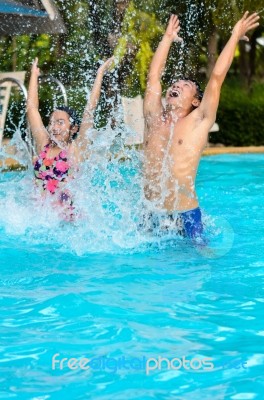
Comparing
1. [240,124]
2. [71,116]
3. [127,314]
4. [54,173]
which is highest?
[71,116]

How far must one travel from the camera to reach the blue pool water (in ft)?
12.5

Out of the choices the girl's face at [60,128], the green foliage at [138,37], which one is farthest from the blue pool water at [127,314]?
the green foliage at [138,37]

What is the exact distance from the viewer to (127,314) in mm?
4727

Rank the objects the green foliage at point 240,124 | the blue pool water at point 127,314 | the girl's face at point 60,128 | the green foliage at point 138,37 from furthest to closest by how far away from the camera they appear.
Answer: the green foliage at point 240,124
the green foliage at point 138,37
the girl's face at point 60,128
the blue pool water at point 127,314

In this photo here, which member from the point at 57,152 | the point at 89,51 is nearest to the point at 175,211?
the point at 57,152

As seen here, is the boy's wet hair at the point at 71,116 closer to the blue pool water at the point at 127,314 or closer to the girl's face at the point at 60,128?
the girl's face at the point at 60,128

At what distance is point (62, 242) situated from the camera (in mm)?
6332

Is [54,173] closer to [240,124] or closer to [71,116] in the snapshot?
[71,116]

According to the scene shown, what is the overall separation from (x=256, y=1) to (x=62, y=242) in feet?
32.2

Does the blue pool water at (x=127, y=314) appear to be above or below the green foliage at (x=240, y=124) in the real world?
below

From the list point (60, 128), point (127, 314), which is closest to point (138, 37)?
point (60, 128)

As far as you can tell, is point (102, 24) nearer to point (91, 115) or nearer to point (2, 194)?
point (2, 194)

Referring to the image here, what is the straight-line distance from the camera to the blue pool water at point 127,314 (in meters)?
3.80

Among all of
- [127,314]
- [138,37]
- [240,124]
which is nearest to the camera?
[127,314]
